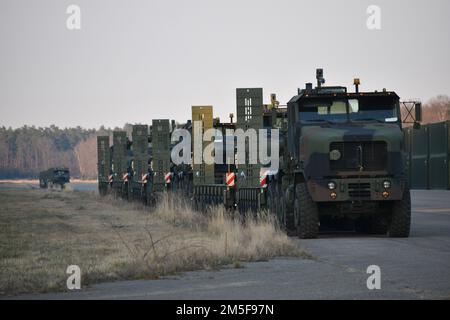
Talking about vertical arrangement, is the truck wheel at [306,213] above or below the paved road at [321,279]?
above

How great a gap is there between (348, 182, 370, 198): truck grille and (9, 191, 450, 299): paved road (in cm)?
184

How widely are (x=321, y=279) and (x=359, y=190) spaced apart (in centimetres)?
746

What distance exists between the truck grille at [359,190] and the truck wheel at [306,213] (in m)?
0.88

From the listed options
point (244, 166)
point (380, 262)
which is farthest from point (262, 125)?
point (380, 262)

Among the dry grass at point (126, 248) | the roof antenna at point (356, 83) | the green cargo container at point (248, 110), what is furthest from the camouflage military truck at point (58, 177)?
the roof antenna at point (356, 83)

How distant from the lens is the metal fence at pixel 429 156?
5419cm

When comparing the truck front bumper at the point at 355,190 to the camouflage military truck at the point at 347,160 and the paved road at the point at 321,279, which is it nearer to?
the camouflage military truck at the point at 347,160

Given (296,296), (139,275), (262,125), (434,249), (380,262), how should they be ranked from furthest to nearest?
(262,125), (434,249), (380,262), (139,275), (296,296)

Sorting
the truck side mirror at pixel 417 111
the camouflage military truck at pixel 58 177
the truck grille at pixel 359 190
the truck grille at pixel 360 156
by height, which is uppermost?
the truck side mirror at pixel 417 111

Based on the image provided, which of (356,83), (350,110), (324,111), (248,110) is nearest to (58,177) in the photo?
(248,110)

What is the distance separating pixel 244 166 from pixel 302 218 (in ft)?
19.7

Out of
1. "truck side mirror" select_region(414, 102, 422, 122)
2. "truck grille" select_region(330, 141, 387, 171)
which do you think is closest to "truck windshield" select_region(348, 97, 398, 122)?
"truck side mirror" select_region(414, 102, 422, 122)
